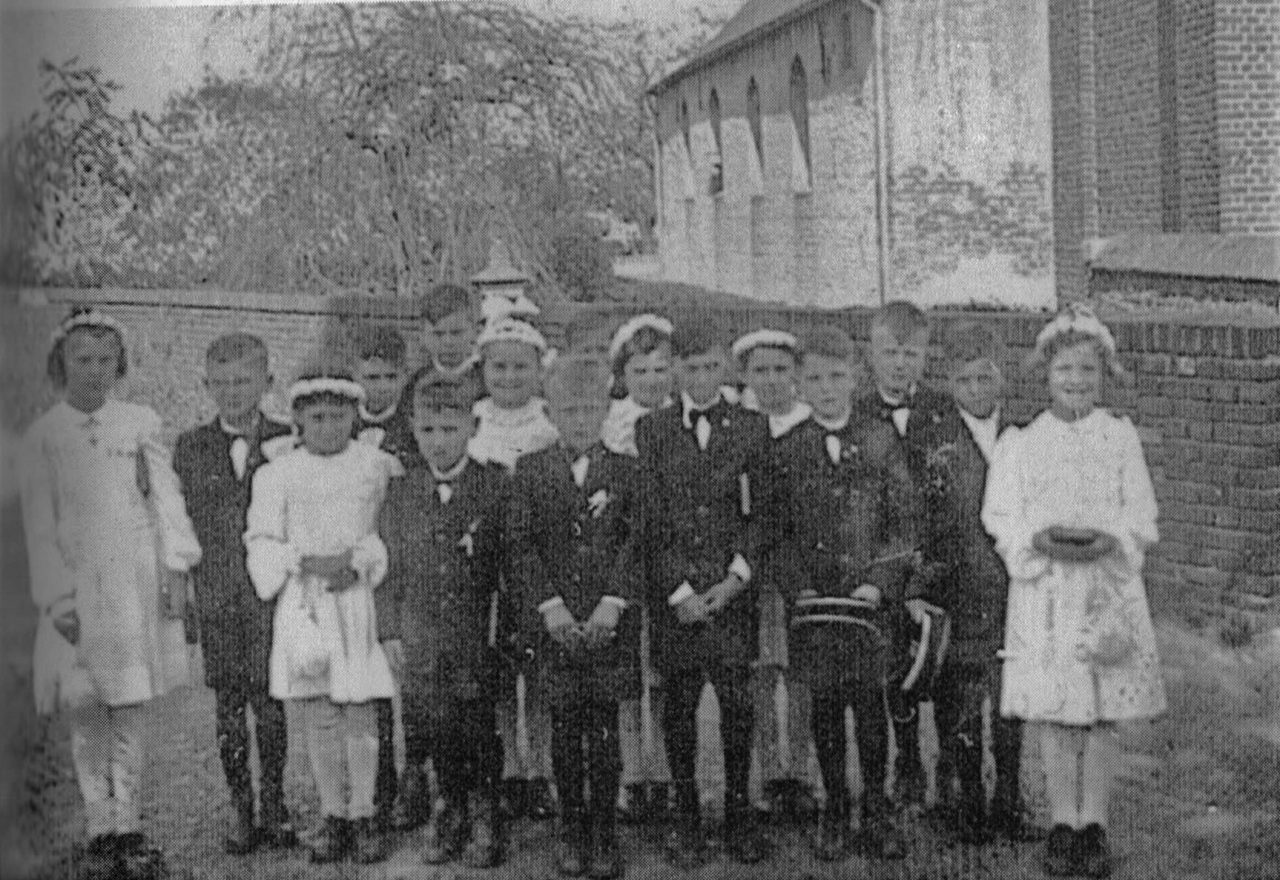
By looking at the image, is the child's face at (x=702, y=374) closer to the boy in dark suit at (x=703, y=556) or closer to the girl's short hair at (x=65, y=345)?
the boy in dark suit at (x=703, y=556)

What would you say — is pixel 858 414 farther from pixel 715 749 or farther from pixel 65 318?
pixel 65 318

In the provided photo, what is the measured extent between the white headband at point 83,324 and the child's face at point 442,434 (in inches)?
48.6

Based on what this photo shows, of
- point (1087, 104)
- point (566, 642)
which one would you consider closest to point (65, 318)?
point (566, 642)

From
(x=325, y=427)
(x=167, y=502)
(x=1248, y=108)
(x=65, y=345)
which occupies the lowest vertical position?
(x=167, y=502)

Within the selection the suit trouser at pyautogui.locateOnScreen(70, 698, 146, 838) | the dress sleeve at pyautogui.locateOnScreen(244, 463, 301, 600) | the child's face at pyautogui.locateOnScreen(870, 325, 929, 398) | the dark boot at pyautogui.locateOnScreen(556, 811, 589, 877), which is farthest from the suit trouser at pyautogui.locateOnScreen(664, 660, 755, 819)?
the suit trouser at pyautogui.locateOnScreen(70, 698, 146, 838)

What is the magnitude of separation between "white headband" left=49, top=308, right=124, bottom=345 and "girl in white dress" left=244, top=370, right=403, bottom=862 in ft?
2.56

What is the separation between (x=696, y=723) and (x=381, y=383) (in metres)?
1.75

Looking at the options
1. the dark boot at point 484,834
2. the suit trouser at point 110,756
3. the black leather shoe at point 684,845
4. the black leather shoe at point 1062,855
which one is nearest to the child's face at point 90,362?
the suit trouser at point 110,756

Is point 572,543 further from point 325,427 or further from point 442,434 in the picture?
point 325,427

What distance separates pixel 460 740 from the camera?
6594mm

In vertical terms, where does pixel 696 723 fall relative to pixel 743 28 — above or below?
below

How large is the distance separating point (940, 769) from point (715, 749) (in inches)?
33.2

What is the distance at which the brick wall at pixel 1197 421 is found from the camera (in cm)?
635

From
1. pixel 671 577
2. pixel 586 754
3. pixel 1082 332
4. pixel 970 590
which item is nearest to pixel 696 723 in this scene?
pixel 586 754
